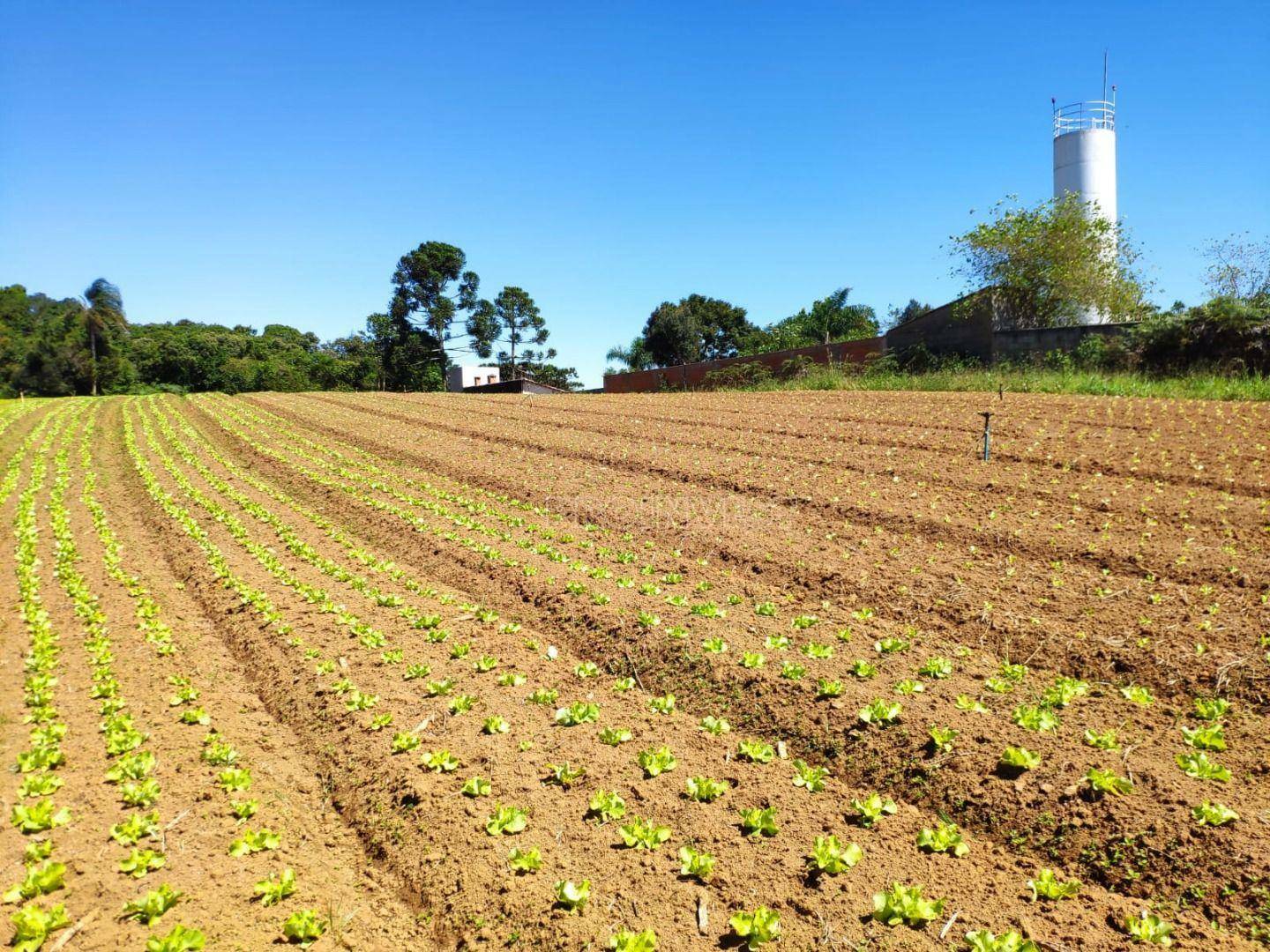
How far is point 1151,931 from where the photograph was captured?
10.5 ft

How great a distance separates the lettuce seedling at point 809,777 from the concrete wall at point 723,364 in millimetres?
27568

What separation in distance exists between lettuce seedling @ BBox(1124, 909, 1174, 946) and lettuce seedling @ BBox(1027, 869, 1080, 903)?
25 centimetres

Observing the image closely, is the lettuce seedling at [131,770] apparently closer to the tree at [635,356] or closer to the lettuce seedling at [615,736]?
the lettuce seedling at [615,736]

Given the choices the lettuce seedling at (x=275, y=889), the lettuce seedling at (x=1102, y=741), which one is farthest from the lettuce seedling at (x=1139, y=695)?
the lettuce seedling at (x=275, y=889)

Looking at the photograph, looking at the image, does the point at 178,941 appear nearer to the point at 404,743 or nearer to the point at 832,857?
the point at 404,743

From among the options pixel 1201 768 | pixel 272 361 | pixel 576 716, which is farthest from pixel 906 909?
pixel 272 361

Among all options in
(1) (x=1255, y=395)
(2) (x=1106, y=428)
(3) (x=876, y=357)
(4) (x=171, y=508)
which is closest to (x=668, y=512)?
(4) (x=171, y=508)

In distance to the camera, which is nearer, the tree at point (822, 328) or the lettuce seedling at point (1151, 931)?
the lettuce seedling at point (1151, 931)

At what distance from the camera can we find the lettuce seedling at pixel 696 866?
144 inches

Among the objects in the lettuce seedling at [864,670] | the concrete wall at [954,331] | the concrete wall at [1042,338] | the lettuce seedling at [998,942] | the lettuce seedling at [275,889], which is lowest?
the lettuce seedling at [998,942]

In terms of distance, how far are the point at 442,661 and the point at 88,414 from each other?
3080 centimetres

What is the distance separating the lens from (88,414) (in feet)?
94.8

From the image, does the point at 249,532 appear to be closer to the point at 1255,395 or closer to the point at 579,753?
the point at 579,753

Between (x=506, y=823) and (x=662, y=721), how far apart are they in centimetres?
150
